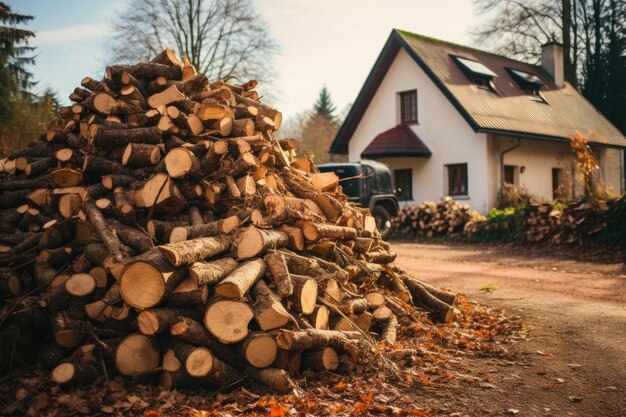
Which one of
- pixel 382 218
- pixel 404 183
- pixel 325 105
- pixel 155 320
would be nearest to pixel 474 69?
pixel 404 183

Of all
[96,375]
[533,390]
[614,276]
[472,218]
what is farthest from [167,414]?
[472,218]

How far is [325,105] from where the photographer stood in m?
67.9

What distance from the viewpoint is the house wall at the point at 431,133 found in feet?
71.9

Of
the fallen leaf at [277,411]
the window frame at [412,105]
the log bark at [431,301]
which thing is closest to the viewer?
the fallen leaf at [277,411]

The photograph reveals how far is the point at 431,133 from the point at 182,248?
20.3 meters

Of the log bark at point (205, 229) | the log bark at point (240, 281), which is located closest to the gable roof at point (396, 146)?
the log bark at point (205, 229)

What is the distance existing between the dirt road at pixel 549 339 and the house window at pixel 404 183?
464 inches

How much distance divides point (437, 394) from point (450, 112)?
1980 centimetres

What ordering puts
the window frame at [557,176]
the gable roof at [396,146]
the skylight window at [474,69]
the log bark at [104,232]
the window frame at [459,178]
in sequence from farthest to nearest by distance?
the window frame at [557,176] < the skylight window at [474,69] < the gable roof at [396,146] < the window frame at [459,178] < the log bark at [104,232]

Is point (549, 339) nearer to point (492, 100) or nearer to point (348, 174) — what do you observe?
point (348, 174)

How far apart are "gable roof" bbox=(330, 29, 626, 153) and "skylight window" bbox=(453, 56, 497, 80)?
21 cm

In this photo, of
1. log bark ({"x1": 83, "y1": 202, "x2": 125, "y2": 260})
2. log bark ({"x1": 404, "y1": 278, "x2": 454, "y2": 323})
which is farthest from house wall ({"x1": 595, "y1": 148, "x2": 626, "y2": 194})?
log bark ({"x1": 83, "y1": 202, "x2": 125, "y2": 260})

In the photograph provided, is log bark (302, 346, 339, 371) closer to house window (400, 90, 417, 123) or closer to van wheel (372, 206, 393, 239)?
van wheel (372, 206, 393, 239)

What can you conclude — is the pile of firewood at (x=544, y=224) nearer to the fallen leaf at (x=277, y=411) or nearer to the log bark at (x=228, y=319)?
the log bark at (x=228, y=319)
